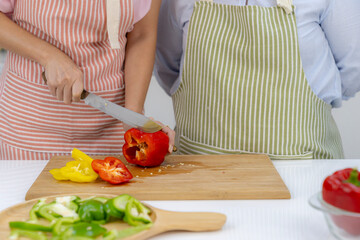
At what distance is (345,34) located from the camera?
4.55 feet

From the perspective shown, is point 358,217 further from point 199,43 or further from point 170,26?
point 170,26

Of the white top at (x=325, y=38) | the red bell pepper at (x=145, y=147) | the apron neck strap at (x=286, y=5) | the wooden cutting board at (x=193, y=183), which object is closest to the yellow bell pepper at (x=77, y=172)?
the wooden cutting board at (x=193, y=183)

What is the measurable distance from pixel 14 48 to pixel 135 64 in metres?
0.31

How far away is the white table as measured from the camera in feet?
2.84

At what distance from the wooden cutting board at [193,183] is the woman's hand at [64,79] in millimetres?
155

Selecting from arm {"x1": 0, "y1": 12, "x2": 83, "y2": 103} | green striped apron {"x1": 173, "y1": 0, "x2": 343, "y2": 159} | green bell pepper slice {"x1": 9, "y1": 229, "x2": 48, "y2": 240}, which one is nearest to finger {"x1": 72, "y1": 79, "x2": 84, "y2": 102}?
arm {"x1": 0, "y1": 12, "x2": 83, "y2": 103}

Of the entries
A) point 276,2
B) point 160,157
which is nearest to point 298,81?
point 276,2

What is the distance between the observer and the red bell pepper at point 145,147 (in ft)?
3.96

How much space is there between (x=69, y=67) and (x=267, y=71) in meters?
0.48

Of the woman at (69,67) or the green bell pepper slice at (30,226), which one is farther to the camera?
the woman at (69,67)

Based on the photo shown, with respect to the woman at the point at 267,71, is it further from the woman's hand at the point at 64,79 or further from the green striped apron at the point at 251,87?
the woman's hand at the point at 64,79

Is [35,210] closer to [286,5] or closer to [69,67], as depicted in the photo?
[69,67]

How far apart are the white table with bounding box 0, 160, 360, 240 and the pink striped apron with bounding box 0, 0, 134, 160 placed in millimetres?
112

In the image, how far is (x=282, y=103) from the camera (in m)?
A: 1.36
